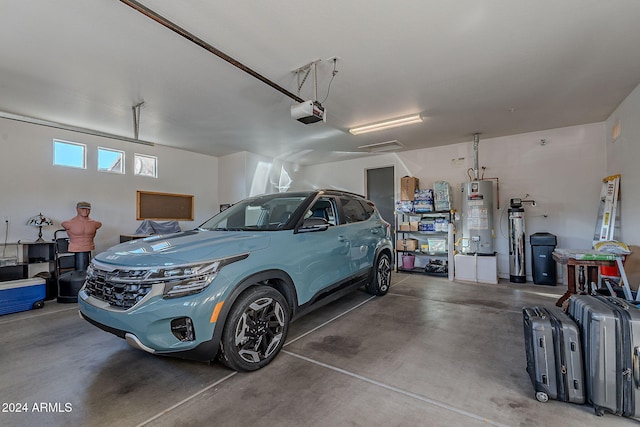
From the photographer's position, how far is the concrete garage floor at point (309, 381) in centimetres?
171

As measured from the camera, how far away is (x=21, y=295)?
3.77 metres

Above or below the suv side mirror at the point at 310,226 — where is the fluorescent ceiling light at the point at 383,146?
above

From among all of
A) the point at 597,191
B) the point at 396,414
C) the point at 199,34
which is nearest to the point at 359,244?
the point at 396,414

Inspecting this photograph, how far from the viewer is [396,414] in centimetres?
172

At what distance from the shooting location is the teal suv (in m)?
1.86

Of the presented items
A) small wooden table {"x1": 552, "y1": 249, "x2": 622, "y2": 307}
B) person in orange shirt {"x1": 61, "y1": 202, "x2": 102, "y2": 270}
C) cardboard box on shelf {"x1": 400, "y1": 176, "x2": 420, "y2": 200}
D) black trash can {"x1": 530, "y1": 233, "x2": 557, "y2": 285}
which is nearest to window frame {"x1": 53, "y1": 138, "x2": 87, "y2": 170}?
person in orange shirt {"x1": 61, "y1": 202, "x2": 102, "y2": 270}

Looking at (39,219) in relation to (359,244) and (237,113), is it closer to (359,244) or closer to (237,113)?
(237,113)

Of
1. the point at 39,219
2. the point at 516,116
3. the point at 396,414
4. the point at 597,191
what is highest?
the point at 516,116

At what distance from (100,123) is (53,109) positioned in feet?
2.23

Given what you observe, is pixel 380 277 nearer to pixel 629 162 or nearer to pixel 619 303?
pixel 619 303

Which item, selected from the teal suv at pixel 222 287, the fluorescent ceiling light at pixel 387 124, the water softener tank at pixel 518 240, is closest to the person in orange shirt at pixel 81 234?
the teal suv at pixel 222 287

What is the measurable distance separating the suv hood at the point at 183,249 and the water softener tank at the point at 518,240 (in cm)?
534

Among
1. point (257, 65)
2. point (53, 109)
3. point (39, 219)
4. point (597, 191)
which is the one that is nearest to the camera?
point (257, 65)

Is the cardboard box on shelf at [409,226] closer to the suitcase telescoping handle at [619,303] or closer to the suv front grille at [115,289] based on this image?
the suitcase telescoping handle at [619,303]
